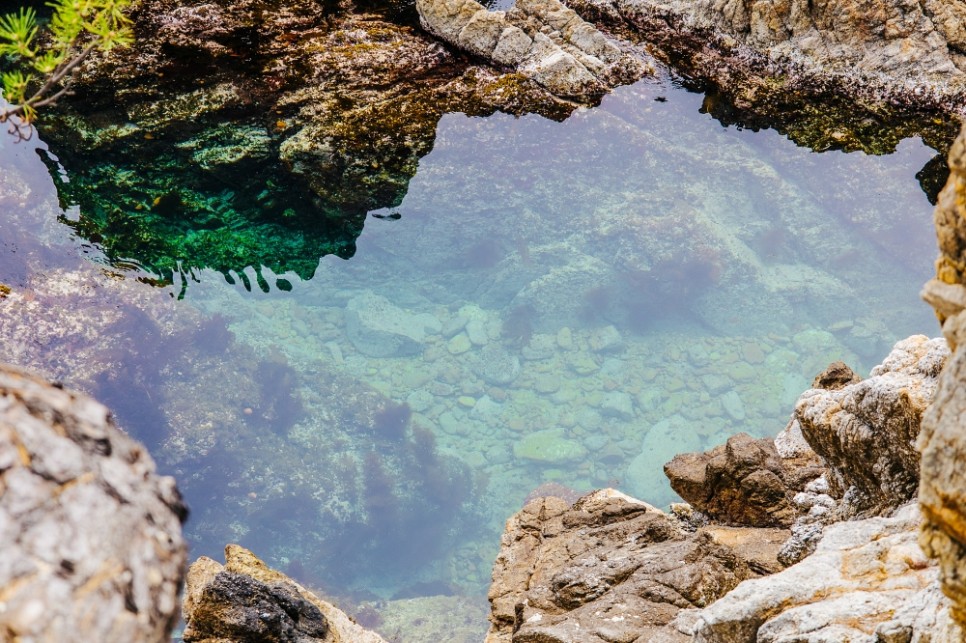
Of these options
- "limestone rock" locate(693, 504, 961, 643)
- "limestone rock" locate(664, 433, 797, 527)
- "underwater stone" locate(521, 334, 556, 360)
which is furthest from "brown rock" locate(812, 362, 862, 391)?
"underwater stone" locate(521, 334, 556, 360)

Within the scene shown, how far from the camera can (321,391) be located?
875 inches

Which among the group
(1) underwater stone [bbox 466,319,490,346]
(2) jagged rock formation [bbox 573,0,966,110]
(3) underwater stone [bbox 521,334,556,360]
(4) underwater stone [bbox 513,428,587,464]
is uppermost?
(2) jagged rock formation [bbox 573,0,966,110]

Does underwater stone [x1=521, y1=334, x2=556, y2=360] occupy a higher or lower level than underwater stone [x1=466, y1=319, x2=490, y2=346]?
lower

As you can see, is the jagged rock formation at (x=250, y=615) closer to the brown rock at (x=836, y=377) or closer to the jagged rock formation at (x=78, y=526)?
the jagged rock formation at (x=78, y=526)

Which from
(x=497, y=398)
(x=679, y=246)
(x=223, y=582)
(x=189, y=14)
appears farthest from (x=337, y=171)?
(x=223, y=582)

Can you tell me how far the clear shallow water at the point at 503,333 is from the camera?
21250 mm

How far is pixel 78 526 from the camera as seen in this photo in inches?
117

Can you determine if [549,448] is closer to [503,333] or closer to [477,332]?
[503,333]

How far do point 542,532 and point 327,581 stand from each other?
1213 cm

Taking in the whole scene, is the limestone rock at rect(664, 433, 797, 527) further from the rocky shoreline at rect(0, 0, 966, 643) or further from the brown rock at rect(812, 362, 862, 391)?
the brown rock at rect(812, 362, 862, 391)

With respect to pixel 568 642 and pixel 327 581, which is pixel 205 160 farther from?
pixel 568 642

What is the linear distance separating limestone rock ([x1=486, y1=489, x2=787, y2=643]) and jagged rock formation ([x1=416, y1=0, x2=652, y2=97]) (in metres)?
14.0

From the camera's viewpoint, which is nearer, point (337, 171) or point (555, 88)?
point (337, 171)

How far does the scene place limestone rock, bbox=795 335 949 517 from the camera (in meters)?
7.54
